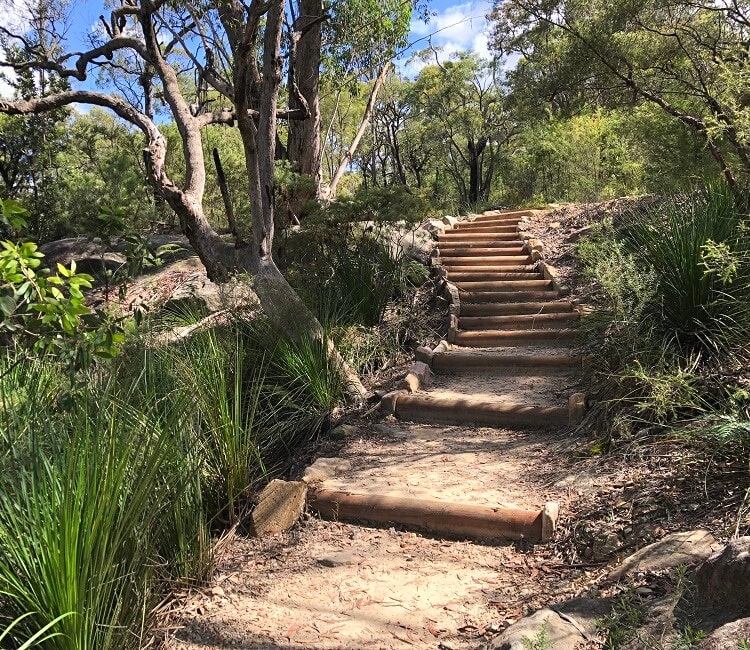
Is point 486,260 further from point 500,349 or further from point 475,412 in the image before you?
point 475,412

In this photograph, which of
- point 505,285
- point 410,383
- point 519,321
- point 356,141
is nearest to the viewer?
point 410,383

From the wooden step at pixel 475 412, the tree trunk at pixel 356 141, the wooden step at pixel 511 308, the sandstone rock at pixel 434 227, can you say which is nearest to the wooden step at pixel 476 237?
the sandstone rock at pixel 434 227

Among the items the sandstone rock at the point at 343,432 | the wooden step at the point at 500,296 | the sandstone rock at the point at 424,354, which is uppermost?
the wooden step at the point at 500,296

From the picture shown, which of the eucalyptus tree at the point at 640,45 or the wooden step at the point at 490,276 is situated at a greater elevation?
the eucalyptus tree at the point at 640,45

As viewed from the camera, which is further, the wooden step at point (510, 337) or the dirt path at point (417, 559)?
the wooden step at point (510, 337)

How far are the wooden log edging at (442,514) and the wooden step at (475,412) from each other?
1328 millimetres

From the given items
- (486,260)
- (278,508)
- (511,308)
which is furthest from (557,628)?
(486,260)

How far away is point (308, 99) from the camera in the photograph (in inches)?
332

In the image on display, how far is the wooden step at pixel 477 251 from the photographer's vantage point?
29.8ft

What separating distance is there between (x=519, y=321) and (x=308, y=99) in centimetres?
451

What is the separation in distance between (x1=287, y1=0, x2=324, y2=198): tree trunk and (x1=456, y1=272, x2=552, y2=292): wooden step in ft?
8.55

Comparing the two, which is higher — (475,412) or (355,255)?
(355,255)

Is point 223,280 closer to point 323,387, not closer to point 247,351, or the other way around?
point 247,351

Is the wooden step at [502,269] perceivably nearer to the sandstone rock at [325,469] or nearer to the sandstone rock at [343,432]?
the sandstone rock at [343,432]
